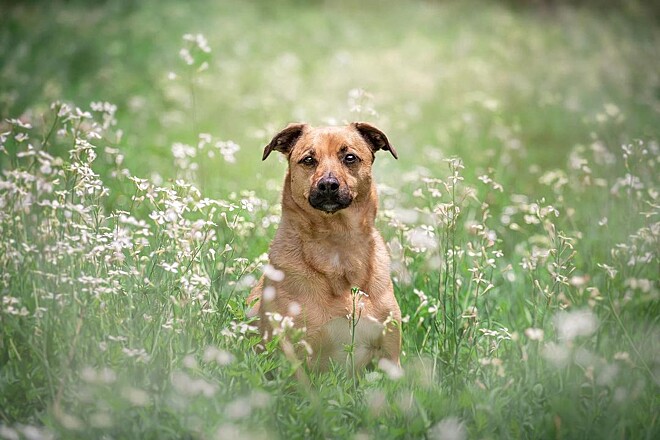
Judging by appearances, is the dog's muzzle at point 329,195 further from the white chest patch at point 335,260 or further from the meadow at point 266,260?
the meadow at point 266,260

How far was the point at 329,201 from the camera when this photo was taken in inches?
172

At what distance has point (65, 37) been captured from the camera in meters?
12.3

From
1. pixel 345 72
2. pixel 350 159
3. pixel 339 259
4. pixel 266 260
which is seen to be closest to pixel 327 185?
pixel 350 159

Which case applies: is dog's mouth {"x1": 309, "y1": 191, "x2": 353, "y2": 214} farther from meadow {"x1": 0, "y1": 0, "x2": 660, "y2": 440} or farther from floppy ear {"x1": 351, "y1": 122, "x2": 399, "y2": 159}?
floppy ear {"x1": 351, "y1": 122, "x2": 399, "y2": 159}

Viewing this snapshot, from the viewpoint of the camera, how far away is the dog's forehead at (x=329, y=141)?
4629 mm

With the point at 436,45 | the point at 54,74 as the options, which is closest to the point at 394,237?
the point at 54,74

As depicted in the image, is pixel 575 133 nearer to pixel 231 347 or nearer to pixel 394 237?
pixel 394 237

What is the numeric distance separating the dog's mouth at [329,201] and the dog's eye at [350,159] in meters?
0.27

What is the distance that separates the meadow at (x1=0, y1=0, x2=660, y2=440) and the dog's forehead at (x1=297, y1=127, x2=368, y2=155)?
45 cm

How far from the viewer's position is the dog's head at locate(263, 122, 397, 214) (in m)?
4.39

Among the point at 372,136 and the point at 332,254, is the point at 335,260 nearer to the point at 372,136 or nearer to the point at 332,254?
the point at 332,254

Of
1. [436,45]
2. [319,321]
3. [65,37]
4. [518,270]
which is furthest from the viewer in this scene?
[436,45]

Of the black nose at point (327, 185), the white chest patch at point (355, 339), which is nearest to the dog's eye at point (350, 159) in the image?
the black nose at point (327, 185)

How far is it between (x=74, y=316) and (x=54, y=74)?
8.10m
